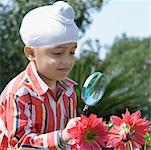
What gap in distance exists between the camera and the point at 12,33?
11.7m

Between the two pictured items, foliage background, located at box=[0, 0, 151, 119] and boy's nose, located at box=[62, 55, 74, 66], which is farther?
foliage background, located at box=[0, 0, 151, 119]

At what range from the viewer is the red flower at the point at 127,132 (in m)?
2.58

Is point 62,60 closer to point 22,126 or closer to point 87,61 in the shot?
point 22,126

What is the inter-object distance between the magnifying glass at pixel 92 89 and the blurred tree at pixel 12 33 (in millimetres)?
5604

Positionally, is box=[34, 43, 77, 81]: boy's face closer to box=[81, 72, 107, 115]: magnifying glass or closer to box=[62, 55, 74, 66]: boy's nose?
box=[62, 55, 74, 66]: boy's nose

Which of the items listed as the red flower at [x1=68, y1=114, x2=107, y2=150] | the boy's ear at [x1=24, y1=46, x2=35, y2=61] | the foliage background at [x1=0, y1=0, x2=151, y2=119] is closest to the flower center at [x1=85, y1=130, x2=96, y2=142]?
the red flower at [x1=68, y1=114, x2=107, y2=150]

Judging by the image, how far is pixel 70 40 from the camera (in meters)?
2.64

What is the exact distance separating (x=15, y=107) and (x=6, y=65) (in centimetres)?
1033

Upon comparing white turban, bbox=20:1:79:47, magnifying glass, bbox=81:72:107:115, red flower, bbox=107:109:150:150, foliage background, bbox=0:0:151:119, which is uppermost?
white turban, bbox=20:1:79:47

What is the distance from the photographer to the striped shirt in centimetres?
259

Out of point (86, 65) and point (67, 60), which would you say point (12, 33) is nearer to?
point (86, 65)

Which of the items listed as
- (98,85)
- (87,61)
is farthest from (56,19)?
(87,61)

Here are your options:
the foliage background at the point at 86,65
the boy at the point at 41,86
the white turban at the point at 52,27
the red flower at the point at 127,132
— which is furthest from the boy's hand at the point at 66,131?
the foliage background at the point at 86,65

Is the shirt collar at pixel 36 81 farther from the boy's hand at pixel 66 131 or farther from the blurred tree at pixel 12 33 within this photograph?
the blurred tree at pixel 12 33
